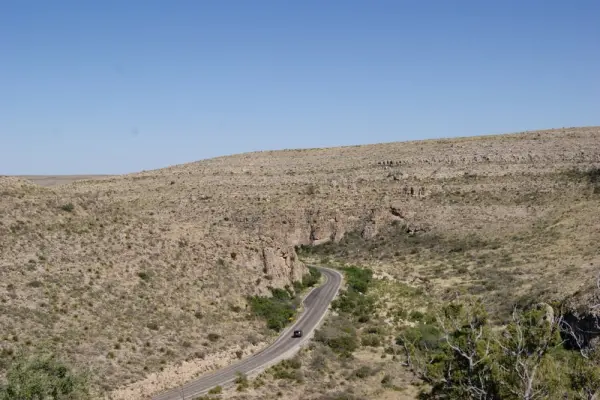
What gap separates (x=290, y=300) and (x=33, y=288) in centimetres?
2225

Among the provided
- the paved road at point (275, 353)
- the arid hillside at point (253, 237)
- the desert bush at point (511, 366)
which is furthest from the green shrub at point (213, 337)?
the desert bush at point (511, 366)

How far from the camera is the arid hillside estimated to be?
Result: 123ft

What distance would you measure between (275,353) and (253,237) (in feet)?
63.1

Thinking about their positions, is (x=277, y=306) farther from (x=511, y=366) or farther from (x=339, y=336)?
(x=511, y=366)

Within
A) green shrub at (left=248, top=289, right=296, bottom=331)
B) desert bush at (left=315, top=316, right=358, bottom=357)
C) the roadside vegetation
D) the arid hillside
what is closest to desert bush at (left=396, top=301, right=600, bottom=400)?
desert bush at (left=315, top=316, right=358, bottom=357)

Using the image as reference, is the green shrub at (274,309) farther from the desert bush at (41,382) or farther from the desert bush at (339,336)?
the desert bush at (41,382)

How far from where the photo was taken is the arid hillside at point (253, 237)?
37406mm

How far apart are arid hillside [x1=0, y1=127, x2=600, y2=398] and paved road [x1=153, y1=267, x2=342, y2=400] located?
1.12m

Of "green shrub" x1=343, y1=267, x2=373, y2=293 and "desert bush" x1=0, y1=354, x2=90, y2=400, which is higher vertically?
"desert bush" x1=0, y1=354, x2=90, y2=400

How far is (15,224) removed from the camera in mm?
43969

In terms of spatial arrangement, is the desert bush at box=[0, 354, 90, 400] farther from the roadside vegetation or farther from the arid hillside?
the roadside vegetation

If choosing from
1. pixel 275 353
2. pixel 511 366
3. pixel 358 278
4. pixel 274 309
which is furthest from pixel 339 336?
pixel 511 366

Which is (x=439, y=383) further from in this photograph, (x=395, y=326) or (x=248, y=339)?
(x=395, y=326)

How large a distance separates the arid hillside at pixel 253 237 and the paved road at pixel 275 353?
1.12 m
